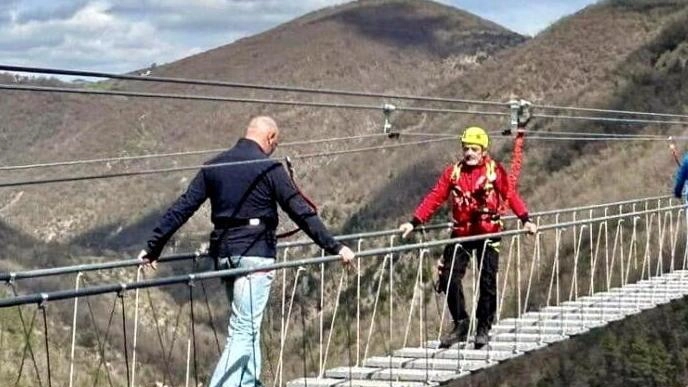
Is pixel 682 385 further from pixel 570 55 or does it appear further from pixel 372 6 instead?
pixel 372 6

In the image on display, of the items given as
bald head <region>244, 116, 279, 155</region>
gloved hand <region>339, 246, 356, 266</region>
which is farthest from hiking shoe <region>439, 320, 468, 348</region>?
bald head <region>244, 116, 279, 155</region>

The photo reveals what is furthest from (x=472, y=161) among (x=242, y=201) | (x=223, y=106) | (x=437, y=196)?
(x=223, y=106)

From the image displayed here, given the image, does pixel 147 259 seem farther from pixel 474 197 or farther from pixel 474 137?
pixel 474 197

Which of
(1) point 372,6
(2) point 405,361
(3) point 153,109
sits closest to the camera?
(2) point 405,361

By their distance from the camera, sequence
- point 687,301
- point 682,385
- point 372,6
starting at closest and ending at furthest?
point 682,385
point 687,301
point 372,6

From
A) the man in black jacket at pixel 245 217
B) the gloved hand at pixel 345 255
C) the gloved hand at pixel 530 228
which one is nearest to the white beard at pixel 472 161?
the gloved hand at pixel 530 228

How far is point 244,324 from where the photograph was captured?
8883 millimetres

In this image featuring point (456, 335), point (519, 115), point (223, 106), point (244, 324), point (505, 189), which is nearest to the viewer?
point (244, 324)

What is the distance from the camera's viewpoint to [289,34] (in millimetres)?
153125

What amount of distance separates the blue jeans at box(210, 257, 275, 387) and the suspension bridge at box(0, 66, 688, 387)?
0.47 ft

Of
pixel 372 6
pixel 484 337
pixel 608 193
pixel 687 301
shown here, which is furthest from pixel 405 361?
pixel 372 6

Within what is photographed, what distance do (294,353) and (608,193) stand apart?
420 inches

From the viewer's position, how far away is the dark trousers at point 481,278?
11758 millimetres

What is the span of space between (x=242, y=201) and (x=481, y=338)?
3.60 m
